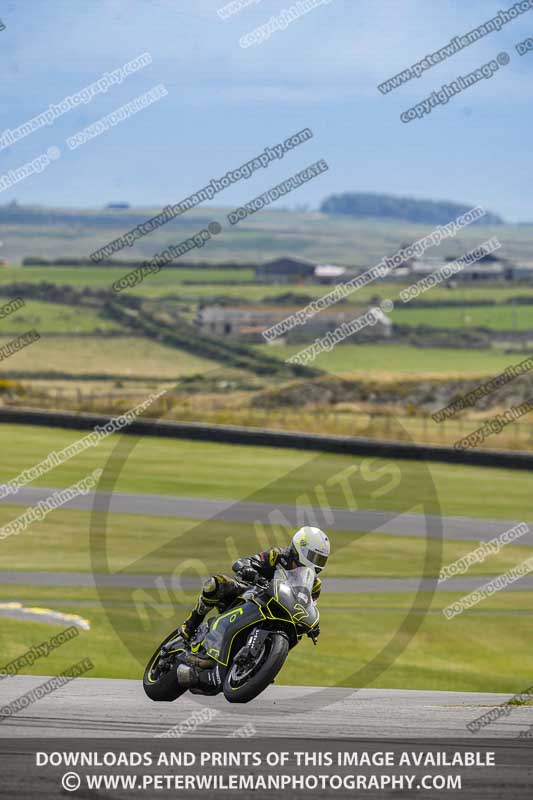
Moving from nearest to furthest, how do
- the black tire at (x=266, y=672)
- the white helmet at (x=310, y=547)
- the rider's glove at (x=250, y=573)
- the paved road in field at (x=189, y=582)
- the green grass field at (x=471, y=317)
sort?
the black tire at (x=266, y=672) < the white helmet at (x=310, y=547) < the rider's glove at (x=250, y=573) < the paved road in field at (x=189, y=582) < the green grass field at (x=471, y=317)

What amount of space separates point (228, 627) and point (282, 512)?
27.6 metres

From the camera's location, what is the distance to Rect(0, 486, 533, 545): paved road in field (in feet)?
116

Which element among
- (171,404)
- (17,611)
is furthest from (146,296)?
(17,611)

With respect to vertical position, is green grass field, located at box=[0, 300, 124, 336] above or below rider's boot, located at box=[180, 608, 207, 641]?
above

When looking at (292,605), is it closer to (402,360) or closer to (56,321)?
(402,360)

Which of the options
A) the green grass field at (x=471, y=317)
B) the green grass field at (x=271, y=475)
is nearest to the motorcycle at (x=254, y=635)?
the green grass field at (x=271, y=475)

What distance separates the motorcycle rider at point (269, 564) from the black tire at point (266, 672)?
0.59 metres

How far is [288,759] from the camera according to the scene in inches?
362

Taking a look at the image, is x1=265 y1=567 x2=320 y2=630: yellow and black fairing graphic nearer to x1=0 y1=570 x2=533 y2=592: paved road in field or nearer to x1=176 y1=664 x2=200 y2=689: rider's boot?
x1=176 y1=664 x2=200 y2=689: rider's boot

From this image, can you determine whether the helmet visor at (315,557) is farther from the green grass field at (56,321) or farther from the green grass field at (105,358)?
the green grass field at (56,321)

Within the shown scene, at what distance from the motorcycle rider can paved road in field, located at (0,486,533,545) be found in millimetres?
23527

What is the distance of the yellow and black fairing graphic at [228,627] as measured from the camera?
10289mm

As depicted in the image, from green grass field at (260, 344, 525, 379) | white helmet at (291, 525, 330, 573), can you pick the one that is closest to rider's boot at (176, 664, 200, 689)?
white helmet at (291, 525, 330, 573)

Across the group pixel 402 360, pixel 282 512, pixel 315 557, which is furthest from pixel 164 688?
pixel 402 360
